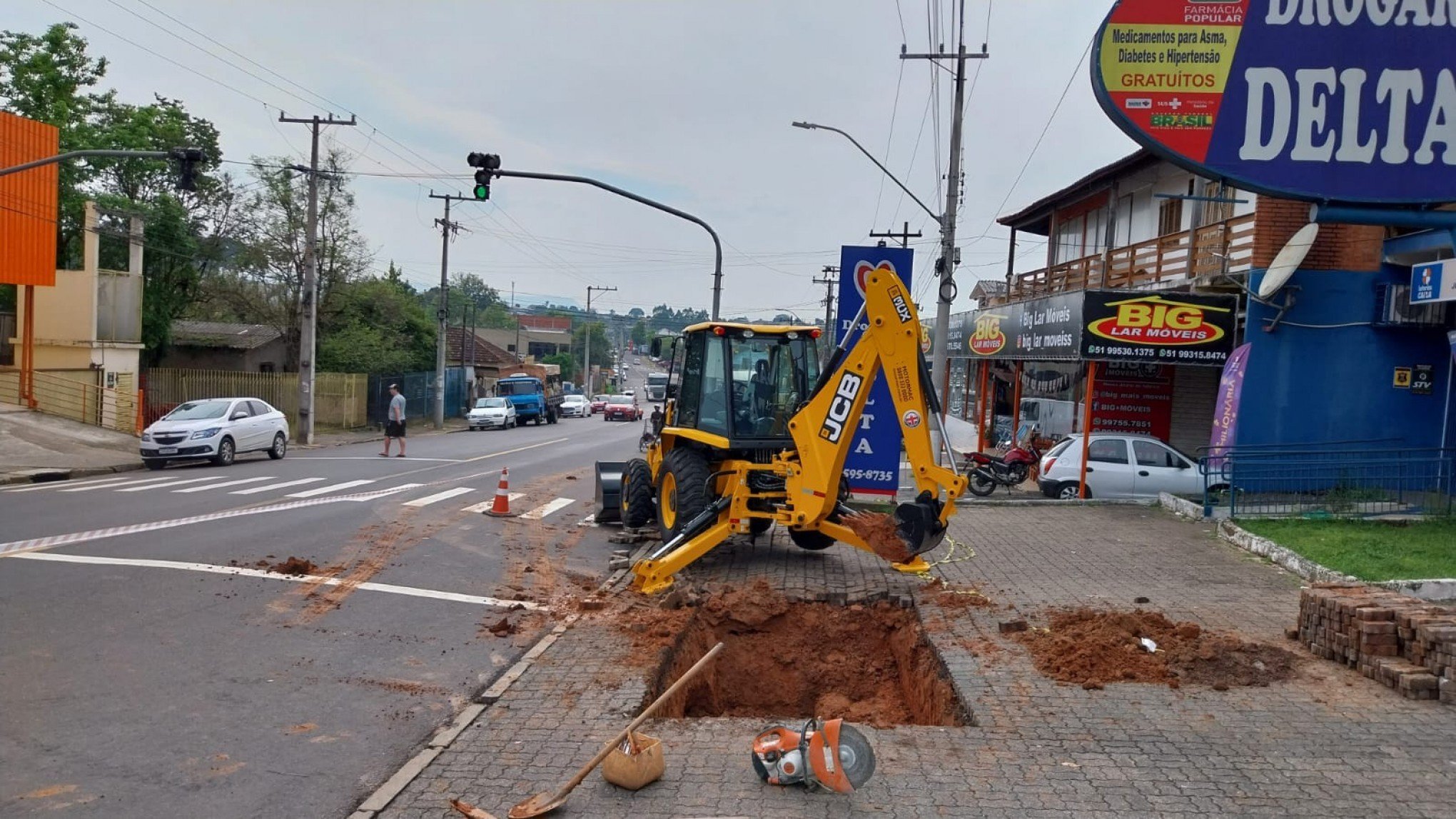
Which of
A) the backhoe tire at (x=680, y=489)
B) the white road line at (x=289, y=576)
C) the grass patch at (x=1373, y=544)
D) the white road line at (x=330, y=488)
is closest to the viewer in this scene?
the white road line at (x=289, y=576)

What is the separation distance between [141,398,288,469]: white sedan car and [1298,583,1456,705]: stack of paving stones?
860 inches

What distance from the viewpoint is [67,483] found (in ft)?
65.0

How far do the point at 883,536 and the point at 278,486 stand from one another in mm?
12774

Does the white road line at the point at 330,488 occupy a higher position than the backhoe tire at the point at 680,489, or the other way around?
the backhoe tire at the point at 680,489

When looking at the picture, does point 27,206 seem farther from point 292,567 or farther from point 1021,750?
point 1021,750

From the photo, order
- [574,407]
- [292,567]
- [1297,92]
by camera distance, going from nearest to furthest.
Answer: [292,567]
[1297,92]
[574,407]

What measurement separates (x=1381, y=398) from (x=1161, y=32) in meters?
8.31

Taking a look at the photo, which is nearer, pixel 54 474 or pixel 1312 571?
pixel 1312 571

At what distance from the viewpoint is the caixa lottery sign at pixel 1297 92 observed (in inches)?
452

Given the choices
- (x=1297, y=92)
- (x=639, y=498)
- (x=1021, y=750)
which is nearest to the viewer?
(x=1021, y=750)

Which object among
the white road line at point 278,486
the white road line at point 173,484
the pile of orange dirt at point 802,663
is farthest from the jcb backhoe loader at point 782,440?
the white road line at point 173,484

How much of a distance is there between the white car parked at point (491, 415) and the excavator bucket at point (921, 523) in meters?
38.2

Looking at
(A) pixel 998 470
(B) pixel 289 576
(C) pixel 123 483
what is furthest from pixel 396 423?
(B) pixel 289 576

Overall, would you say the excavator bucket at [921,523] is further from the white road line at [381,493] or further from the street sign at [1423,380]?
the street sign at [1423,380]
